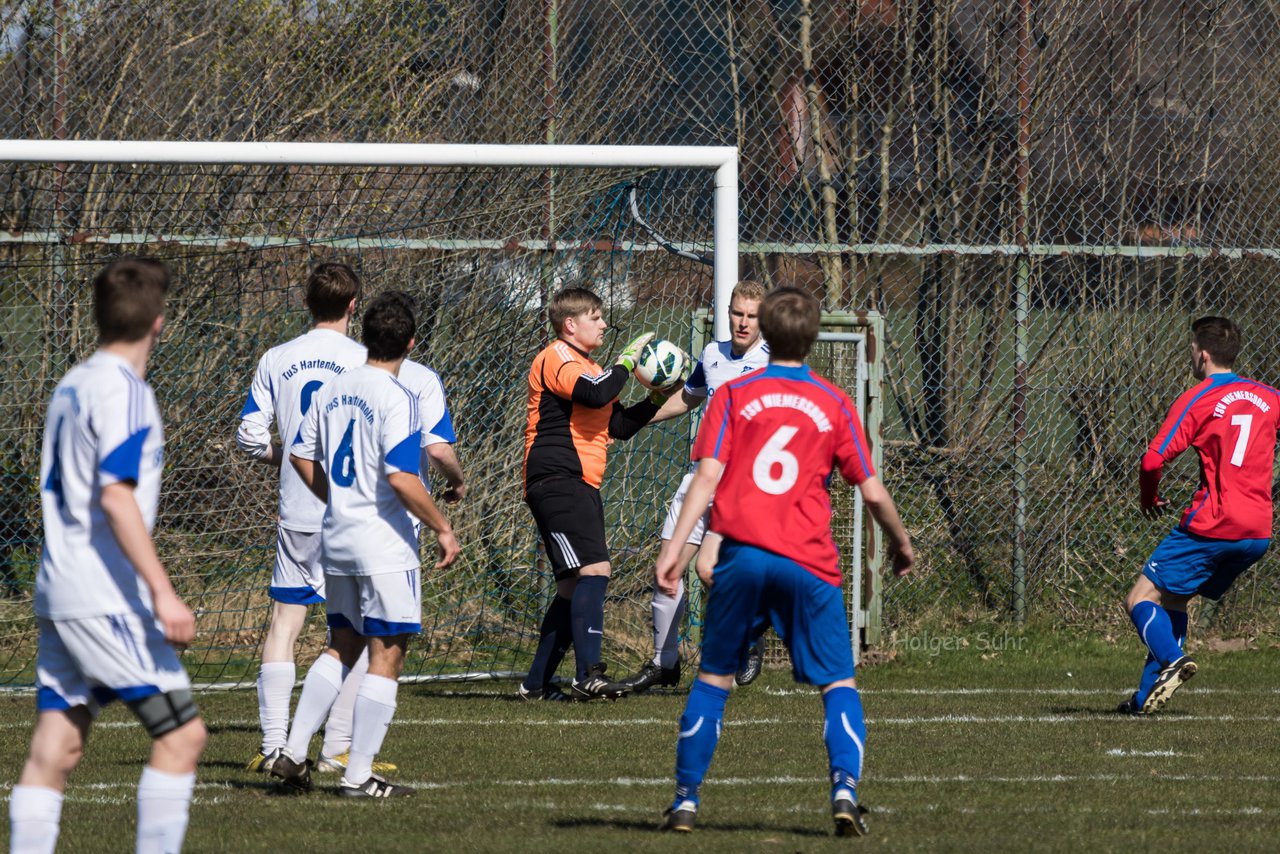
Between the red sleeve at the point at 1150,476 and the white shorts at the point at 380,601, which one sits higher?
the red sleeve at the point at 1150,476

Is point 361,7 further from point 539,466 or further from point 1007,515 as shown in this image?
point 1007,515

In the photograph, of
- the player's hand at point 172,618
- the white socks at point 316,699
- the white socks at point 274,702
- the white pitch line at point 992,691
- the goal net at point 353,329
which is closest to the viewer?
the player's hand at point 172,618

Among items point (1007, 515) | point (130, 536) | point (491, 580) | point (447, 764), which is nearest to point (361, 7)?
point (491, 580)

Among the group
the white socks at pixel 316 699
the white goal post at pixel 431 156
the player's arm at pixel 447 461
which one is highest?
the white goal post at pixel 431 156

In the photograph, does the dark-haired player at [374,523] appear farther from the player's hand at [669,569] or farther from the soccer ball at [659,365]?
the soccer ball at [659,365]

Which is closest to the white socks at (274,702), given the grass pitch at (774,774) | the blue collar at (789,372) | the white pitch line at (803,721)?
the grass pitch at (774,774)

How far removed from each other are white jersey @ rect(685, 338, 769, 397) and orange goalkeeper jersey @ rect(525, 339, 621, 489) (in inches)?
19.3

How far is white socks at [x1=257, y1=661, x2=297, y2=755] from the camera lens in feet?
20.6

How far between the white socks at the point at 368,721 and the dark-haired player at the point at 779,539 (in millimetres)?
1133

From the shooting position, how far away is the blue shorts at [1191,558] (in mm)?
8133

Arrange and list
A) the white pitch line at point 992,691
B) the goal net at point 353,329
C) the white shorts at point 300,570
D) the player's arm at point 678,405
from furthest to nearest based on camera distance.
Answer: the goal net at point 353,329 < the white pitch line at point 992,691 < the player's arm at point 678,405 < the white shorts at point 300,570

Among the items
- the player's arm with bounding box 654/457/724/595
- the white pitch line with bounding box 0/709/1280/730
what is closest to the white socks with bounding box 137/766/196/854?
the player's arm with bounding box 654/457/724/595

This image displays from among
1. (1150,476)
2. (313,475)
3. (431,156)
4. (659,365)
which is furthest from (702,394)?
(313,475)

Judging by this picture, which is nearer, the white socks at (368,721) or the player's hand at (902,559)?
the player's hand at (902,559)
